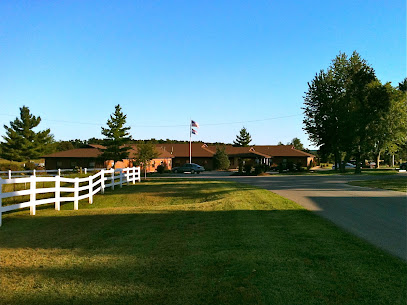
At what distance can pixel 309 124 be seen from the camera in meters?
56.5

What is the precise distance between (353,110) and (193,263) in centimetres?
4905

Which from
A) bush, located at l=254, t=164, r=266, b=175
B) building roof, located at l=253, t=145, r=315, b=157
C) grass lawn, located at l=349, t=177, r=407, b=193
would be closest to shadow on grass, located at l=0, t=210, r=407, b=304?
grass lawn, located at l=349, t=177, r=407, b=193

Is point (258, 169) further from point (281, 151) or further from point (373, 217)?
point (281, 151)

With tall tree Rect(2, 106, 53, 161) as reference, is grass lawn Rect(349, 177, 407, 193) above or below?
below

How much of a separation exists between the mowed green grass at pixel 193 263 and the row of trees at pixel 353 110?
4390 centimetres

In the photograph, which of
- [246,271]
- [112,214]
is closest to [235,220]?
A: [112,214]

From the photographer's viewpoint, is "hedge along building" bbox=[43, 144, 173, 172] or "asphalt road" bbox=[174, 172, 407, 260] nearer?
"asphalt road" bbox=[174, 172, 407, 260]

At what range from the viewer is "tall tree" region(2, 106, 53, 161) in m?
67.2

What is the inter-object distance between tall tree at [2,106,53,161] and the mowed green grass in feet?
208

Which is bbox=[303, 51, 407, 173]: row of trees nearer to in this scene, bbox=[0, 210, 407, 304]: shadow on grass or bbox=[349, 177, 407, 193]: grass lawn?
bbox=[349, 177, 407, 193]: grass lawn

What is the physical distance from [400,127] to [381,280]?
2165 inches

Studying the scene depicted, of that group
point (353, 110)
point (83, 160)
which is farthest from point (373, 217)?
point (83, 160)

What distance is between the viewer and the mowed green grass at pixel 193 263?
4.74m

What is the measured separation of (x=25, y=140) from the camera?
68.1 m
